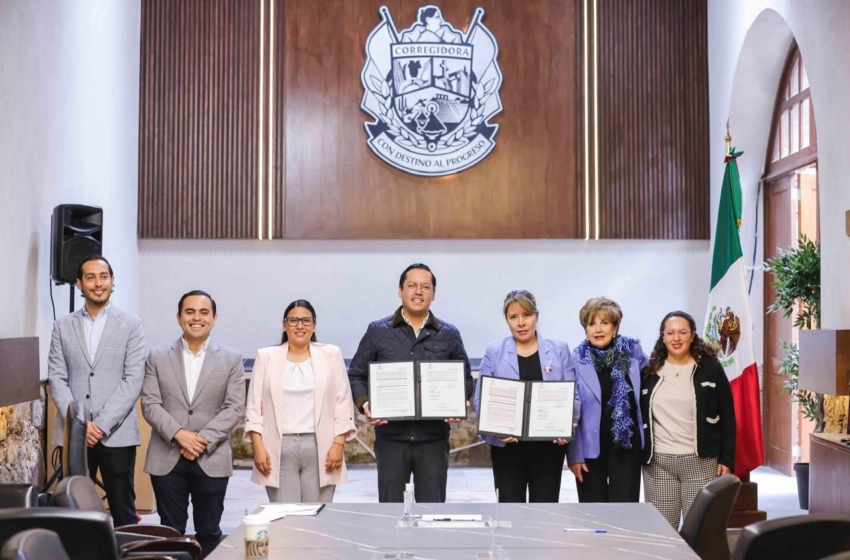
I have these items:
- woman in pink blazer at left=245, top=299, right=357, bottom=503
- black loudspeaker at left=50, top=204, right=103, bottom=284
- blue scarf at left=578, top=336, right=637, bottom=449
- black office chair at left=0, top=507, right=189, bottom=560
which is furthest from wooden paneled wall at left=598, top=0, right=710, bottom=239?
black office chair at left=0, top=507, right=189, bottom=560

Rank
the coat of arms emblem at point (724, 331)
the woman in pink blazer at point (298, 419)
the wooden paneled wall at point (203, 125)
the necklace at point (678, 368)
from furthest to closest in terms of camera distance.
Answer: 1. the wooden paneled wall at point (203, 125)
2. the coat of arms emblem at point (724, 331)
3. the necklace at point (678, 368)
4. the woman in pink blazer at point (298, 419)

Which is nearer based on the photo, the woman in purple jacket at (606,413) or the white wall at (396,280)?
the woman in purple jacket at (606,413)

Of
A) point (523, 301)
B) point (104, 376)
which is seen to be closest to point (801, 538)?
point (523, 301)

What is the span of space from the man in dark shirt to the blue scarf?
605mm

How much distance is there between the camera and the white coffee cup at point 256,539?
2.61 meters

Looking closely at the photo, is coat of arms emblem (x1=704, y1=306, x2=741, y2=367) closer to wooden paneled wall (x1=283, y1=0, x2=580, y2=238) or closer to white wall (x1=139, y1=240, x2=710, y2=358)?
white wall (x1=139, y1=240, x2=710, y2=358)

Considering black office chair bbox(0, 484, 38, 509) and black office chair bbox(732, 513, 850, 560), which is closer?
black office chair bbox(732, 513, 850, 560)

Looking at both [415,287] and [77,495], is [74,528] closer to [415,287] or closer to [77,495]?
[77,495]

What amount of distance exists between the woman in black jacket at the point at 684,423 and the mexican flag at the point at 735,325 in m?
1.29

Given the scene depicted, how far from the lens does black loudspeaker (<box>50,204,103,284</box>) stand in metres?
6.18

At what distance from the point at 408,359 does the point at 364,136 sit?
4.70 metres

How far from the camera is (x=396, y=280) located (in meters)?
8.75

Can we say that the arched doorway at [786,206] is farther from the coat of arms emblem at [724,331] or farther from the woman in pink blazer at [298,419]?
the woman in pink blazer at [298,419]

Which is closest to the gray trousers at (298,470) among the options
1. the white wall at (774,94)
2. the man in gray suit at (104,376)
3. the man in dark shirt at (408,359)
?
the man in dark shirt at (408,359)
